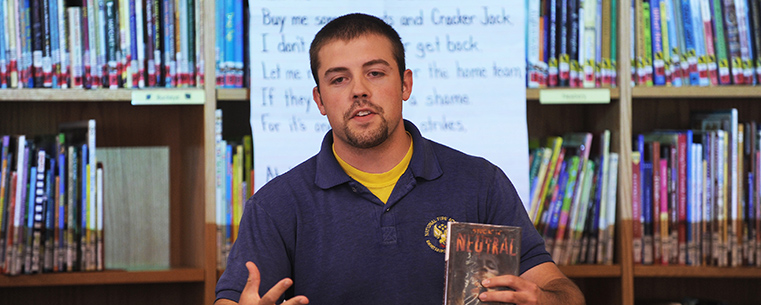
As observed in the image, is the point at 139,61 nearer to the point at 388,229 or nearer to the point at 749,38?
the point at 388,229

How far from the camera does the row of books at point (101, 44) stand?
1.82 meters

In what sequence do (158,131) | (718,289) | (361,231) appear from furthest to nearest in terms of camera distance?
(718,289) → (158,131) → (361,231)

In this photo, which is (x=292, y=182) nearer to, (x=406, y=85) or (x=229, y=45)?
(x=406, y=85)

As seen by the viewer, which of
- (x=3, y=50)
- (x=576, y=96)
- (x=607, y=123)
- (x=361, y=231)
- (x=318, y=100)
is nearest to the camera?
(x=361, y=231)

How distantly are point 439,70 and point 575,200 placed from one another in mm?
552

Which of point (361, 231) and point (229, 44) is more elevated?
point (229, 44)

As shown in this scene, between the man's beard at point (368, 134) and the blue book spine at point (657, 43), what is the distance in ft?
3.32

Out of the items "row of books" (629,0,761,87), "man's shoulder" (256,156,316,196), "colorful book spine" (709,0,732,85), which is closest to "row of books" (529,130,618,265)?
"row of books" (629,0,761,87)

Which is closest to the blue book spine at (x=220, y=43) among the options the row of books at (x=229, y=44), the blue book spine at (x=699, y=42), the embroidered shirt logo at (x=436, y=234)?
the row of books at (x=229, y=44)

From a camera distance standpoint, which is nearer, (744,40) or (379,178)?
(379,178)

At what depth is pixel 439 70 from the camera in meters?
1.96

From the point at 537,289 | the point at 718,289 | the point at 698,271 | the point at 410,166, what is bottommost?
the point at 718,289

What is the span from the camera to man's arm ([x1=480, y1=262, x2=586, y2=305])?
44.1 inches

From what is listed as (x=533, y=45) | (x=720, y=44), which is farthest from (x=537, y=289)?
(x=720, y=44)
